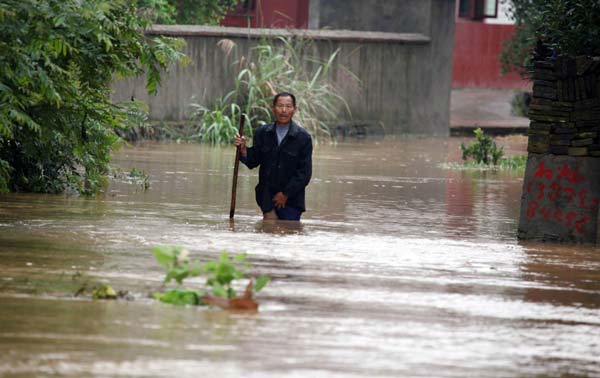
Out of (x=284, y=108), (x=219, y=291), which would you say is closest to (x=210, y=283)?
(x=219, y=291)

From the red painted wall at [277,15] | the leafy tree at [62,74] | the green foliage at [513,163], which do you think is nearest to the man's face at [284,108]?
the leafy tree at [62,74]

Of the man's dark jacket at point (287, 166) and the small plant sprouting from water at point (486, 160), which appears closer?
the man's dark jacket at point (287, 166)

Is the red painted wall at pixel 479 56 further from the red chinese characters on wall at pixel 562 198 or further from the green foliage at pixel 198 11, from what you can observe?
the red chinese characters on wall at pixel 562 198

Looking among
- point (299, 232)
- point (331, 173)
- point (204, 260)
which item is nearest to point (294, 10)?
point (331, 173)

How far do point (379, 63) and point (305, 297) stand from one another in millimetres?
21497

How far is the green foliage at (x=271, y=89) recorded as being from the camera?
2506 cm

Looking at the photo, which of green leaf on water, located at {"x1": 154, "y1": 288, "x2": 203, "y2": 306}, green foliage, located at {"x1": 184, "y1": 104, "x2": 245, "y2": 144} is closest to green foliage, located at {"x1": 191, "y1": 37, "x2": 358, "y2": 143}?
green foliage, located at {"x1": 184, "y1": 104, "x2": 245, "y2": 144}

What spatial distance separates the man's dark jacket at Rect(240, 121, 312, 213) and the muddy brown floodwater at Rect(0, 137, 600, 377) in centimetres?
36

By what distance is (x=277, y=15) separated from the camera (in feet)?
121

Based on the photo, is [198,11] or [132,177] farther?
[198,11]

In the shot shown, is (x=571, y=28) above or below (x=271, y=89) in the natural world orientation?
above

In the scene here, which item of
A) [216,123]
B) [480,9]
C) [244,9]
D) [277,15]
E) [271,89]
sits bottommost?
[216,123]

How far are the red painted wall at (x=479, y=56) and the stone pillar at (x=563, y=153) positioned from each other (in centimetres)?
2763

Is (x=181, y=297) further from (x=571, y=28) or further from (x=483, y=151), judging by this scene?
(x=483, y=151)
